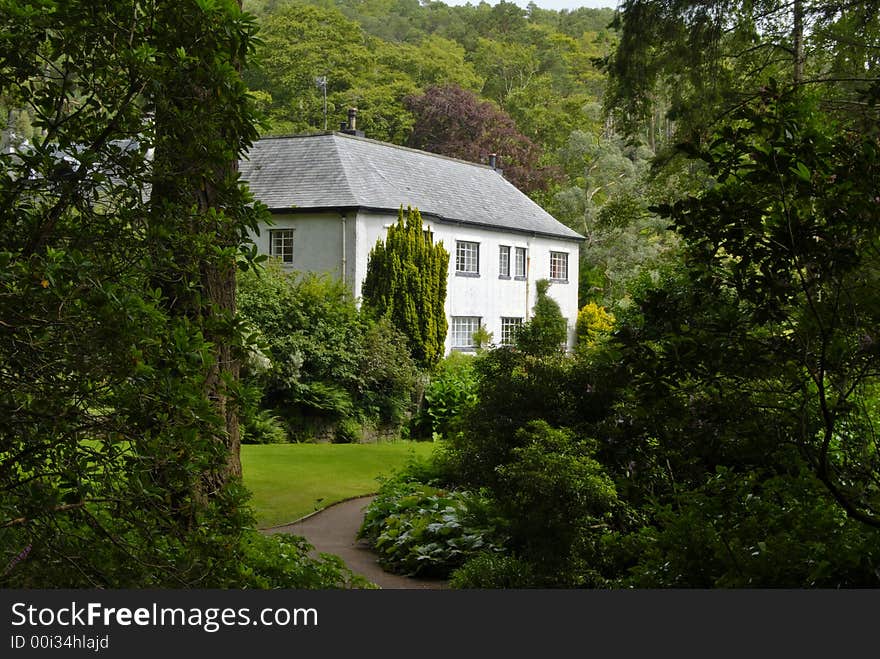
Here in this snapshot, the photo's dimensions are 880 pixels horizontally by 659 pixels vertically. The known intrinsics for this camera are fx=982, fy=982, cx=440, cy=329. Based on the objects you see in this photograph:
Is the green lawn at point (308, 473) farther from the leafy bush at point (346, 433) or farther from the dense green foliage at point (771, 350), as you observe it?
the dense green foliage at point (771, 350)

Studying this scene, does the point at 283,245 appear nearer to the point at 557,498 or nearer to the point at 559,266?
the point at 559,266

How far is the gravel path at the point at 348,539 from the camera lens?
32.9ft

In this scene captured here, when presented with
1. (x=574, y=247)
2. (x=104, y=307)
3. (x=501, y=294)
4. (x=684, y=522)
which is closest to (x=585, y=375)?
(x=684, y=522)

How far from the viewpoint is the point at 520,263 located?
1351 inches

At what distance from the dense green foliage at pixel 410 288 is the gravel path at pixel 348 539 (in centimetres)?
1139

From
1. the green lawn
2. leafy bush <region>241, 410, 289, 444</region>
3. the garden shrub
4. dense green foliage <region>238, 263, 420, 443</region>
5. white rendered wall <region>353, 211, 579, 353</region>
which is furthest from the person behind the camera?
white rendered wall <region>353, 211, 579, 353</region>

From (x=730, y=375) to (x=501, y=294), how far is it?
28719mm

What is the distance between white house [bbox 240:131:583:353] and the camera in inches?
1091

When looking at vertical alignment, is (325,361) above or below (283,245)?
below

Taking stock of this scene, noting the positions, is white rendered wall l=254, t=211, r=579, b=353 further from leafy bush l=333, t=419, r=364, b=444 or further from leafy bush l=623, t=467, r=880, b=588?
leafy bush l=623, t=467, r=880, b=588

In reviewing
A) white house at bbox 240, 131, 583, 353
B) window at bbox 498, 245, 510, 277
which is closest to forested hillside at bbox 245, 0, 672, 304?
white house at bbox 240, 131, 583, 353

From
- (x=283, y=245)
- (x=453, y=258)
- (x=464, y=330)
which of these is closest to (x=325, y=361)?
(x=283, y=245)

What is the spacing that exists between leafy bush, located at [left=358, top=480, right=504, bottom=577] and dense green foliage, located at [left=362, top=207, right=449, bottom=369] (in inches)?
511

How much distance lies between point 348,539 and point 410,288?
1451 cm
